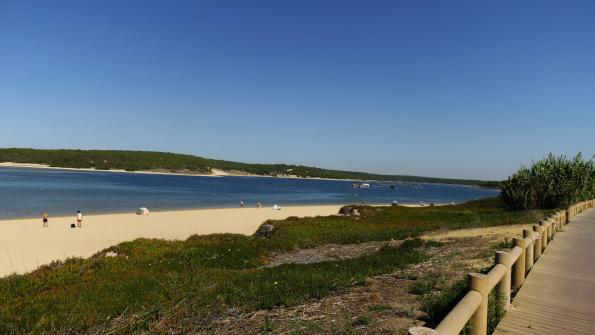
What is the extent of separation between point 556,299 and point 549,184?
31.5m

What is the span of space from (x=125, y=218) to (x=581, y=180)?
3944 cm

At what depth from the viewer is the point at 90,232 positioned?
94.6 ft

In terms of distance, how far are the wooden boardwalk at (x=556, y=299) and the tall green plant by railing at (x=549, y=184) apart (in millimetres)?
25649

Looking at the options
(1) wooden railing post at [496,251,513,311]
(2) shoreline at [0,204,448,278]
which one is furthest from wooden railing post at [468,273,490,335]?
(2) shoreline at [0,204,448,278]

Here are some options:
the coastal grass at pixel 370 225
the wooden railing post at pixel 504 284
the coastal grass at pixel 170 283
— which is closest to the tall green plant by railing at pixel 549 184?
the coastal grass at pixel 370 225

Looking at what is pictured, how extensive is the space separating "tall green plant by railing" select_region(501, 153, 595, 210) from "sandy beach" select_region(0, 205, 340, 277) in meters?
22.2

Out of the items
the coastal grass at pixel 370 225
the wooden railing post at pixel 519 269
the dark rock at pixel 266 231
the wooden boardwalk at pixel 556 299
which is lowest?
the dark rock at pixel 266 231

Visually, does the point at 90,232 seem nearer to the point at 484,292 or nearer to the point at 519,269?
the point at 519,269

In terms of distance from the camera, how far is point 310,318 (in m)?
6.39

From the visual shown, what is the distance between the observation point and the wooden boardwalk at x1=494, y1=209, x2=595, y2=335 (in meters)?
5.15

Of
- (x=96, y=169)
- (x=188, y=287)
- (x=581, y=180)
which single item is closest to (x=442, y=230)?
(x=188, y=287)

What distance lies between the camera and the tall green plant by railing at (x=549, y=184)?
33.2 metres

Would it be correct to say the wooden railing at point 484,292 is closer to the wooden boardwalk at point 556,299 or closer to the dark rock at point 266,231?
the wooden boardwalk at point 556,299

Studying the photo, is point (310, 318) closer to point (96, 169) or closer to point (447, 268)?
point (447, 268)
